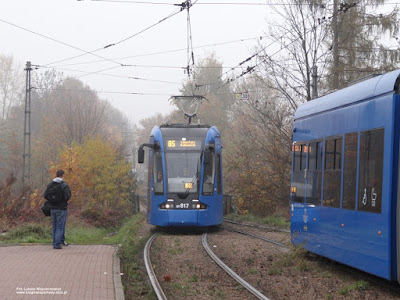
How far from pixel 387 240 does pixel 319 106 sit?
423 centimetres

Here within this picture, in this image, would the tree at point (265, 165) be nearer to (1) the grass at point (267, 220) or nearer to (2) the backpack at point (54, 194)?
(1) the grass at point (267, 220)

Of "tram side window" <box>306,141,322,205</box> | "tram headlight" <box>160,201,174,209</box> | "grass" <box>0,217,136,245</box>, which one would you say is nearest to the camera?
"tram side window" <box>306,141,322,205</box>

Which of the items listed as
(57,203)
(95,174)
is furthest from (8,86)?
(57,203)

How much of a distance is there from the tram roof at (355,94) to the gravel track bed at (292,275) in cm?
279

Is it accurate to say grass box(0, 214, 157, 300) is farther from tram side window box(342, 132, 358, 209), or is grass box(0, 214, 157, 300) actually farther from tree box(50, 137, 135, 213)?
tree box(50, 137, 135, 213)

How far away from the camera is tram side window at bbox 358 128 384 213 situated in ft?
28.1

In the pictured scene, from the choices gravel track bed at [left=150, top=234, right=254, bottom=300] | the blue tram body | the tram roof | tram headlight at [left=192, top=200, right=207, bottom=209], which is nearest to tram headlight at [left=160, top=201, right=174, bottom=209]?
tram headlight at [left=192, top=200, right=207, bottom=209]

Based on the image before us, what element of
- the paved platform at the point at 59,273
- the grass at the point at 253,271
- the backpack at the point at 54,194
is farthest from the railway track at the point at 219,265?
the backpack at the point at 54,194

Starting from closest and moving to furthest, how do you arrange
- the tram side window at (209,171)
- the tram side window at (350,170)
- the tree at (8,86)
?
1. the tram side window at (350,170)
2. the tram side window at (209,171)
3. the tree at (8,86)

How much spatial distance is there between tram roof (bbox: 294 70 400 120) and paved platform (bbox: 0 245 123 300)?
181 inches

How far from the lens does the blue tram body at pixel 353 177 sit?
8.27 meters

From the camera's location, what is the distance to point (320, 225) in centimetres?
1125

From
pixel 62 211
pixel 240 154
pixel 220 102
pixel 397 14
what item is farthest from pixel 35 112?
pixel 62 211

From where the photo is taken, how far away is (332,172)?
35.0 ft
